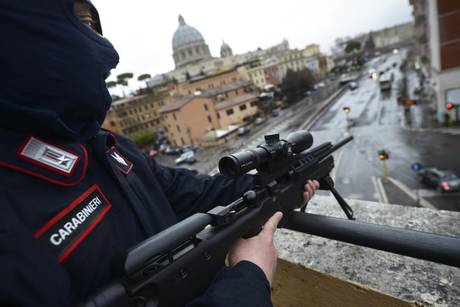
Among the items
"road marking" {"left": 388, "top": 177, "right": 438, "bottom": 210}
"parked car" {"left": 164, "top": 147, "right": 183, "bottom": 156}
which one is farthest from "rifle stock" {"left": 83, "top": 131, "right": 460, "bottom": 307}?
"parked car" {"left": 164, "top": 147, "right": 183, "bottom": 156}

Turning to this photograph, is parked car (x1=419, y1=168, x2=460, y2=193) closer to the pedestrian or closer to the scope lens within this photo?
the pedestrian

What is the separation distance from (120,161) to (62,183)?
0.42 metres

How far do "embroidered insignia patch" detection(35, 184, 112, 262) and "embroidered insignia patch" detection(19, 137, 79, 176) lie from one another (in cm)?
12

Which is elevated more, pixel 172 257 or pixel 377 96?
pixel 172 257

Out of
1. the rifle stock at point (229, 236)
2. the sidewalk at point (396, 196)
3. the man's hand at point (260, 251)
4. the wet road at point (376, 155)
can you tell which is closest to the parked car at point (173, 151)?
the wet road at point (376, 155)

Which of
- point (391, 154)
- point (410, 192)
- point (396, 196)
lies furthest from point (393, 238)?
point (391, 154)

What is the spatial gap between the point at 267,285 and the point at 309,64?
70431mm

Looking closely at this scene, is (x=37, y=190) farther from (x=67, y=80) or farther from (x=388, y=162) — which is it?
(x=388, y=162)

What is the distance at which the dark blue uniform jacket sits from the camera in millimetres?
782

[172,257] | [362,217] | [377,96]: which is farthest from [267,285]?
[377,96]

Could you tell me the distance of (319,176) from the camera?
6.72ft

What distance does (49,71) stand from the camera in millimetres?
1035

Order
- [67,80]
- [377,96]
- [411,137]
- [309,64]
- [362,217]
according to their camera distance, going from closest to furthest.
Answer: [67,80], [362,217], [411,137], [377,96], [309,64]

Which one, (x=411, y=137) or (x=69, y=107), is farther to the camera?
(x=411, y=137)
